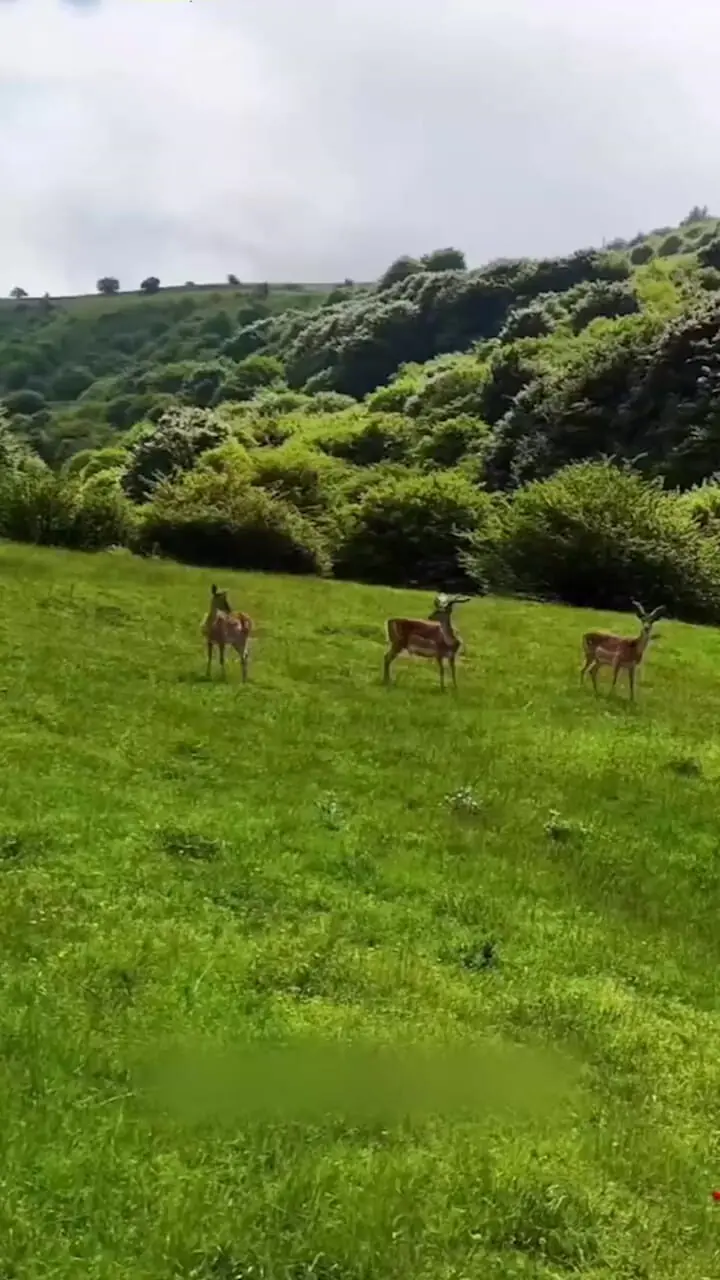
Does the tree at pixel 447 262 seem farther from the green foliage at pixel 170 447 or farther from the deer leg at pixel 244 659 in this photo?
the deer leg at pixel 244 659

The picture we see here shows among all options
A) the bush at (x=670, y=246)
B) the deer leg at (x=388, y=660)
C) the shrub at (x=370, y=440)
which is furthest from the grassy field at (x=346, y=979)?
the bush at (x=670, y=246)

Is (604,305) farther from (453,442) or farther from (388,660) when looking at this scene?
(388,660)

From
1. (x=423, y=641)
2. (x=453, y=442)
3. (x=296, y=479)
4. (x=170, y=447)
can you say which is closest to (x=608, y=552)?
(x=423, y=641)

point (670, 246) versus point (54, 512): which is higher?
point (670, 246)

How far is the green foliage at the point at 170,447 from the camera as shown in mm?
75250

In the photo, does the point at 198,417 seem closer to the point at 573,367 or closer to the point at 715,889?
the point at 573,367

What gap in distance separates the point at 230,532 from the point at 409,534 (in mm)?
8318

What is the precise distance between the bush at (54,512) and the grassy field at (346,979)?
843 inches

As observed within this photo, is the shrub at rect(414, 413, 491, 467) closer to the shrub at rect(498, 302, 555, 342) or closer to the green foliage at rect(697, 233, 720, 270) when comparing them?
the shrub at rect(498, 302, 555, 342)

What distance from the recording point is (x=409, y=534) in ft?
182

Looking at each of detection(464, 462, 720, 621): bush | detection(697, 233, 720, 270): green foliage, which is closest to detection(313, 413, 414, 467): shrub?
detection(697, 233, 720, 270): green foliage

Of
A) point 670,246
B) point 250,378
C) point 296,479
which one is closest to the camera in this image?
point 296,479

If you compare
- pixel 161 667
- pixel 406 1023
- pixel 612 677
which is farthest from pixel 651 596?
pixel 406 1023

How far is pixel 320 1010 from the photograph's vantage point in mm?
10523
